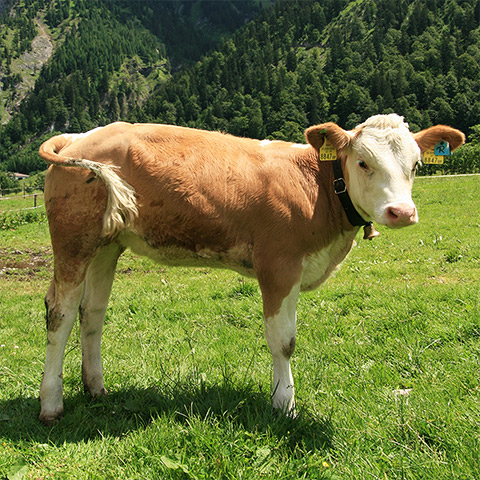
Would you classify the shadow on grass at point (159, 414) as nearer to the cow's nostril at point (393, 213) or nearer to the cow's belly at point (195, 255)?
the cow's belly at point (195, 255)

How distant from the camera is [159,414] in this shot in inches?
142

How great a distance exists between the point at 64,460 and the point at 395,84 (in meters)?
136

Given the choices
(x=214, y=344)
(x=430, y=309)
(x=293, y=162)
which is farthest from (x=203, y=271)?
(x=293, y=162)

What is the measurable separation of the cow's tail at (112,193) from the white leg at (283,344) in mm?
1498

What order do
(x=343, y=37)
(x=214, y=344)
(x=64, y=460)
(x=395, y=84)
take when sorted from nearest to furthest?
(x=64, y=460)
(x=214, y=344)
(x=395, y=84)
(x=343, y=37)

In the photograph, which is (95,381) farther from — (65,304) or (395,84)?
(395,84)

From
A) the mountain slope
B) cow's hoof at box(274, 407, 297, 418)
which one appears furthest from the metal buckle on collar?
the mountain slope

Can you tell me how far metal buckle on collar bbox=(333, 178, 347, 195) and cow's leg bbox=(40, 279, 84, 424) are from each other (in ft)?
7.96

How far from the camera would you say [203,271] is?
9.83m

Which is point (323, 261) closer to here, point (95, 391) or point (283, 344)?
point (283, 344)

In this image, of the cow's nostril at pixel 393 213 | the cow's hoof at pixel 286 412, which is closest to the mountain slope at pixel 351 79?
the cow's nostril at pixel 393 213

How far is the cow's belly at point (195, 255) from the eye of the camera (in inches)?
148

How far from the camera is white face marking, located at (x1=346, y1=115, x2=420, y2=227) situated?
322cm

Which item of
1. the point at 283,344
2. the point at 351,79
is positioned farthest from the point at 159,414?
the point at 351,79
